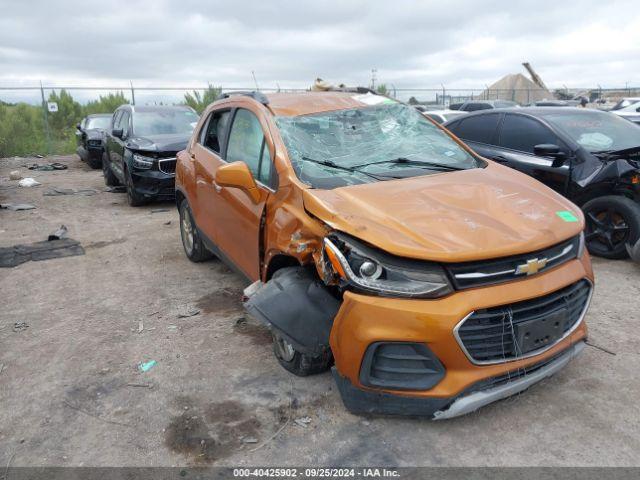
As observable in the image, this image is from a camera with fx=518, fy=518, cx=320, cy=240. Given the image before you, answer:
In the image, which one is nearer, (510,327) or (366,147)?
(510,327)

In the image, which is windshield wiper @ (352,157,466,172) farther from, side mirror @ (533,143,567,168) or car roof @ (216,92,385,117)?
side mirror @ (533,143,567,168)

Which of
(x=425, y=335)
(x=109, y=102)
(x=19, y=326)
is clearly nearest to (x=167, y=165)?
(x=19, y=326)

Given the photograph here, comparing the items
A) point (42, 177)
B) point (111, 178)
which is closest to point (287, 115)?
point (111, 178)

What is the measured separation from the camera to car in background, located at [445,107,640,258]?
5.13 m

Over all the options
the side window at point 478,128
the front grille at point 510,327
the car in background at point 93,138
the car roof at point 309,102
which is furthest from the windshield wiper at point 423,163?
the car in background at point 93,138

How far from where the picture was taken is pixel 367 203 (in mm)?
2896

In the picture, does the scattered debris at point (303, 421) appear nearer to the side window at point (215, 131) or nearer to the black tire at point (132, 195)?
the side window at point (215, 131)

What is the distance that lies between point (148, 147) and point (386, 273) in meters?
7.21

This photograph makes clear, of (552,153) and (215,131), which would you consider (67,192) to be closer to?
(215,131)

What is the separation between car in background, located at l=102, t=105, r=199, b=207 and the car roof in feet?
15.7

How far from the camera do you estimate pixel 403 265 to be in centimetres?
252

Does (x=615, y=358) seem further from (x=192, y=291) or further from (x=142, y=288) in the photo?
(x=142, y=288)

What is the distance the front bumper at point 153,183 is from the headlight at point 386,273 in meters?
6.86

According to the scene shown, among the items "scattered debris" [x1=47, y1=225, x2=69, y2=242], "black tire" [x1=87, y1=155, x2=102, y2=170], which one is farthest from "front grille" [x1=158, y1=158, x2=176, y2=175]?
"black tire" [x1=87, y1=155, x2=102, y2=170]
